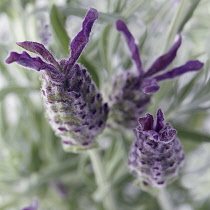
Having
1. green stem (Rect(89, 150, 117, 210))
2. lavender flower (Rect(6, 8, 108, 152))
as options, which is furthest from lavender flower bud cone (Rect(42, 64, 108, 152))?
green stem (Rect(89, 150, 117, 210))

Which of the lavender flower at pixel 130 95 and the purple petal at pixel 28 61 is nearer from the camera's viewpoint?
the purple petal at pixel 28 61

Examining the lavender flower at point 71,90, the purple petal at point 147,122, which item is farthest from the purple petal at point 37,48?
the purple petal at point 147,122

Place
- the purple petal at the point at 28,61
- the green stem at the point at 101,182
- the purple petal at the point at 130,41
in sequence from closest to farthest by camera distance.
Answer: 1. the purple petal at the point at 28,61
2. the purple petal at the point at 130,41
3. the green stem at the point at 101,182

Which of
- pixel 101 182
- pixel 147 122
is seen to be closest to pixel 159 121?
pixel 147 122

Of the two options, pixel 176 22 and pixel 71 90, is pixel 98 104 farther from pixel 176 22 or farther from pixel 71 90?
pixel 176 22

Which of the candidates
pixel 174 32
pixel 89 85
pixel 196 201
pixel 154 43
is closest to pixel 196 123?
pixel 196 201

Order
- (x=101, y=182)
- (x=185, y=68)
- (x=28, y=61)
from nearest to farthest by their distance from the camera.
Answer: (x=28, y=61) < (x=185, y=68) < (x=101, y=182)

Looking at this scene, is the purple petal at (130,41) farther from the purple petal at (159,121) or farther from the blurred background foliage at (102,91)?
the purple petal at (159,121)

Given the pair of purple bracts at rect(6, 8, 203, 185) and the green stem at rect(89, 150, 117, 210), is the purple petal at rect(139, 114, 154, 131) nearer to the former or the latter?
the pair of purple bracts at rect(6, 8, 203, 185)
